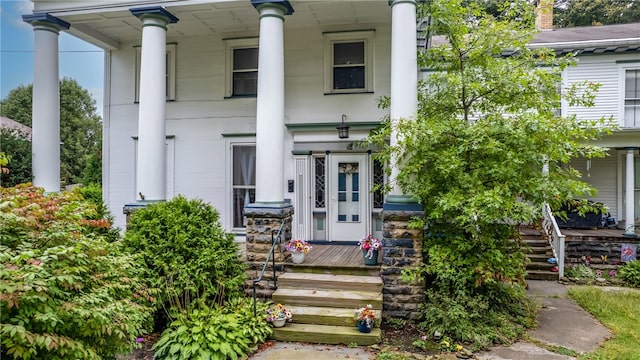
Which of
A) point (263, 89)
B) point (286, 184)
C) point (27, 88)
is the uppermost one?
point (27, 88)

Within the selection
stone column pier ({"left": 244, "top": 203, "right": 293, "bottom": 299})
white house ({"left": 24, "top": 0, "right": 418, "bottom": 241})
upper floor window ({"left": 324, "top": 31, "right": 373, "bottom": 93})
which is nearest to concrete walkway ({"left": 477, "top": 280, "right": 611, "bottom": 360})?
stone column pier ({"left": 244, "top": 203, "right": 293, "bottom": 299})

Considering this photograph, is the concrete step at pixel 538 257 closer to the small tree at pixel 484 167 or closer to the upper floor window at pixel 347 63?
the small tree at pixel 484 167

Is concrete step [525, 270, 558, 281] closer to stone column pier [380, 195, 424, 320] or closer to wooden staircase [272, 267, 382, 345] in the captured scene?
stone column pier [380, 195, 424, 320]

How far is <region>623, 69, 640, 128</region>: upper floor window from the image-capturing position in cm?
1092

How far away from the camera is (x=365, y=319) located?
16.7 feet

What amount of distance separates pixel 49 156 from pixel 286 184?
473cm

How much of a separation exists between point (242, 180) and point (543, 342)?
6470mm

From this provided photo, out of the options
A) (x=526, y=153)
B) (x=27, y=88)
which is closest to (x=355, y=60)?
(x=526, y=153)

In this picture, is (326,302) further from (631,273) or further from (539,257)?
(631,273)

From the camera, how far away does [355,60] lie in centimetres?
839

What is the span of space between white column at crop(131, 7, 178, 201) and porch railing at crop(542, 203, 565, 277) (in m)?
7.82

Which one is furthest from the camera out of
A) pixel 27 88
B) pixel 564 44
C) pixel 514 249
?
pixel 27 88

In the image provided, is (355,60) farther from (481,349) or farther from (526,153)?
(481,349)

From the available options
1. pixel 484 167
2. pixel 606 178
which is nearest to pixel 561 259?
pixel 484 167
